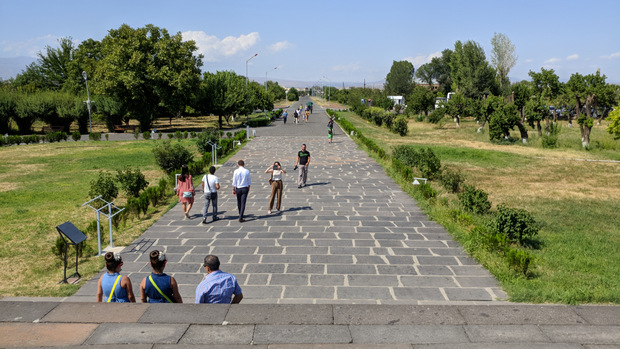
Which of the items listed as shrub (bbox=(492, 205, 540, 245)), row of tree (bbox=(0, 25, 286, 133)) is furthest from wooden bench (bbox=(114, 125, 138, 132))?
shrub (bbox=(492, 205, 540, 245))

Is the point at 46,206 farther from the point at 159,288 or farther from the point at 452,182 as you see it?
the point at 452,182

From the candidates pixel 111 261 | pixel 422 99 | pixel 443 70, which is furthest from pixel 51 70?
pixel 443 70

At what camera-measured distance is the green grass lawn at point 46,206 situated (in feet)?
25.2

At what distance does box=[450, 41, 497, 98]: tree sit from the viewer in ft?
189

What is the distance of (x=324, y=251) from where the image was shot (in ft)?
28.0

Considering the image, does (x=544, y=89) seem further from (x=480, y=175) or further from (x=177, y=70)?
(x=177, y=70)

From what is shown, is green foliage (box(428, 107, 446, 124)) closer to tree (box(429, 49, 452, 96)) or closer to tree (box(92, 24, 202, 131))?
tree (box(92, 24, 202, 131))

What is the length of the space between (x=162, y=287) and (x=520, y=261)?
5170mm

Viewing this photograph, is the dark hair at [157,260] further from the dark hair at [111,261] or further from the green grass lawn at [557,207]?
the green grass lawn at [557,207]

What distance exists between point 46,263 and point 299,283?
15.6ft

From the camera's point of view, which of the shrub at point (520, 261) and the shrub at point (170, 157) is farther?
the shrub at point (170, 157)

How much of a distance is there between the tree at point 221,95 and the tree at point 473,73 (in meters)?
30.0

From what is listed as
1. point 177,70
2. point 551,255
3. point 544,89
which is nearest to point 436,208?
point 551,255

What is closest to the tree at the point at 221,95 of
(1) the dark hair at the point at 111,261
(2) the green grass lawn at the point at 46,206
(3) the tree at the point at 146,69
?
(3) the tree at the point at 146,69
